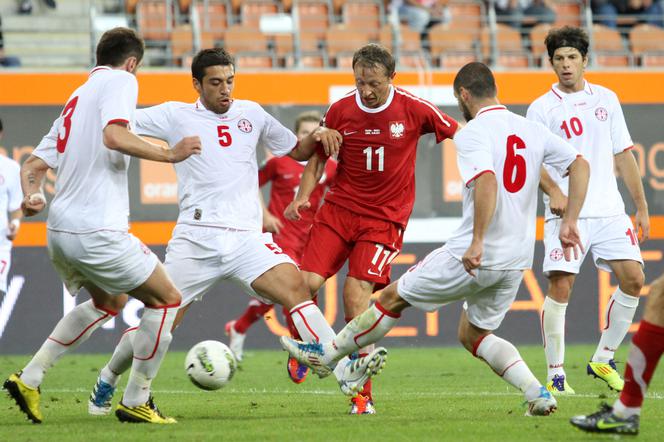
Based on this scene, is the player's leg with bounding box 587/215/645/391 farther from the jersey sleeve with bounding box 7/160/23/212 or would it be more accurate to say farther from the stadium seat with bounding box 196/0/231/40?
the stadium seat with bounding box 196/0/231/40

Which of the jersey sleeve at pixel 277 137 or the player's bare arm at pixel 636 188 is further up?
the jersey sleeve at pixel 277 137

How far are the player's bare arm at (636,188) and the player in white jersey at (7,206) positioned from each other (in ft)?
19.0

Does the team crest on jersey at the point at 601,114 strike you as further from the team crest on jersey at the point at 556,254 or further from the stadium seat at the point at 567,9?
the stadium seat at the point at 567,9

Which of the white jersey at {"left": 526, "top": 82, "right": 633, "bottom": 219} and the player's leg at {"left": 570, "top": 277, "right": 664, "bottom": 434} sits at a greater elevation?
the white jersey at {"left": 526, "top": 82, "right": 633, "bottom": 219}

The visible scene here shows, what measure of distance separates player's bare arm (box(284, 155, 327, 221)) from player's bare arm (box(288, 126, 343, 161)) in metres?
0.08

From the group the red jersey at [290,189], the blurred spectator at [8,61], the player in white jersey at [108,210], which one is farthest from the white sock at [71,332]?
the blurred spectator at [8,61]

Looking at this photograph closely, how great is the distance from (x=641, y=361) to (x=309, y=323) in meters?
2.44

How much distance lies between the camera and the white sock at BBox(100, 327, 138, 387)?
757 centimetres

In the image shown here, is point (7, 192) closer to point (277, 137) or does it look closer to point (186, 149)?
point (277, 137)

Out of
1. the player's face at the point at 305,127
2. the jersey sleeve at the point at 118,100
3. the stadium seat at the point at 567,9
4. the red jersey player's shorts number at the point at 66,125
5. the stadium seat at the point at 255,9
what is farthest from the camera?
the stadium seat at the point at 567,9

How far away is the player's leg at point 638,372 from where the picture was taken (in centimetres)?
592

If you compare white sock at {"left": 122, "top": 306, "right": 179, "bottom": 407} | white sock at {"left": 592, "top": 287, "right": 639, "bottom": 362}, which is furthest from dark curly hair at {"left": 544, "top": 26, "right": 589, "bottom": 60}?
white sock at {"left": 122, "top": 306, "right": 179, "bottom": 407}

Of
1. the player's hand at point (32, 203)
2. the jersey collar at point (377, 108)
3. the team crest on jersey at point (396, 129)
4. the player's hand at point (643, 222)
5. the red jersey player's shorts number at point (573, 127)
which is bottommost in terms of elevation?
the player's hand at point (643, 222)

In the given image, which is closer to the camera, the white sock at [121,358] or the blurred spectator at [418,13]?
the white sock at [121,358]
